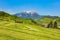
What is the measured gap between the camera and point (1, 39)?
197ft

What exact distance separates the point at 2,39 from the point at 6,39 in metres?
1.84

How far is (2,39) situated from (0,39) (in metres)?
1.01

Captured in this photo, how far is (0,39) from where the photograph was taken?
59.8 meters

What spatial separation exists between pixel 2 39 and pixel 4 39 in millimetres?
883

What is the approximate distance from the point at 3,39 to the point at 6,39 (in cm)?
137

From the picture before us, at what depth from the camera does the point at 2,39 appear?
198ft

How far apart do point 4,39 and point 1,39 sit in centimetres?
138

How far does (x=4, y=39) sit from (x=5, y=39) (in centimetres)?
51

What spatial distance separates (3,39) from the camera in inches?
2392

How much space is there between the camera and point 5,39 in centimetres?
6116

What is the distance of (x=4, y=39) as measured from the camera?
200 feet

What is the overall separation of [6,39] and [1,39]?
7.69ft
